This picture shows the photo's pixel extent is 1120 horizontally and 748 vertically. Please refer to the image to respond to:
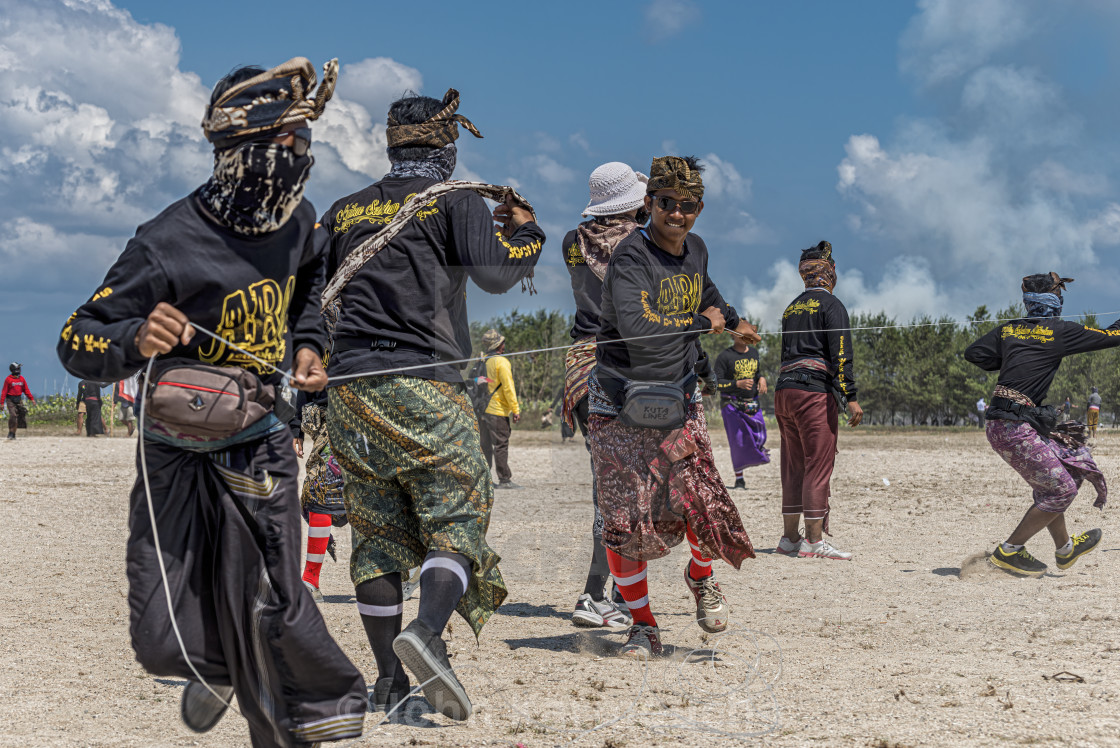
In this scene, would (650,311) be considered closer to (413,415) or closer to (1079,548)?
(413,415)

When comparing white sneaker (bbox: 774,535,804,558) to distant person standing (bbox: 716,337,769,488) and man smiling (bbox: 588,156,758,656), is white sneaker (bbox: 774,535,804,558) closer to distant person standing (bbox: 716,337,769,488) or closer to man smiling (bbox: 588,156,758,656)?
man smiling (bbox: 588,156,758,656)

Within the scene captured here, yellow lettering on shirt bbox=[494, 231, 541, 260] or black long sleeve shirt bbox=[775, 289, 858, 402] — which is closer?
yellow lettering on shirt bbox=[494, 231, 541, 260]

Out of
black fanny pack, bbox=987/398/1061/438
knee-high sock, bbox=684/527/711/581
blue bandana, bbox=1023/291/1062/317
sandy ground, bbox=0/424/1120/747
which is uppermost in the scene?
blue bandana, bbox=1023/291/1062/317

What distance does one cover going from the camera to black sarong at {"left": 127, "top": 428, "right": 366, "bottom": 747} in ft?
9.32

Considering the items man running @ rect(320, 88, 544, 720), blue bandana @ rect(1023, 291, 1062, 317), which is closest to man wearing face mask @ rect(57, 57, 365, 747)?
man running @ rect(320, 88, 544, 720)

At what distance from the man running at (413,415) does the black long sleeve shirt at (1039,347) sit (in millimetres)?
4638

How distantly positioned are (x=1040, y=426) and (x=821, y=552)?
1904 mm

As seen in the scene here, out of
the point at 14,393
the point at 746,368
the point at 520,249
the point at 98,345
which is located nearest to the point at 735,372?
the point at 746,368

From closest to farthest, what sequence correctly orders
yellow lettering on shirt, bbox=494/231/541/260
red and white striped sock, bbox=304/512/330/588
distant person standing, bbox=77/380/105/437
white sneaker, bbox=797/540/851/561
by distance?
yellow lettering on shirt, bbox=494/231/541/260 < red and white striped sock, bbox=304/512/330/588 < white sneaker, bbox=797/540/851/561 < distant person standing, bbox=77/380/105/437

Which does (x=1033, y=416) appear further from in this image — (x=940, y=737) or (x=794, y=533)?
(x=940, y=737)

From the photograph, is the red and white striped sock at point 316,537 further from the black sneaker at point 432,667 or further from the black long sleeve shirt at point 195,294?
the black long sleeve shirt at point 195,294

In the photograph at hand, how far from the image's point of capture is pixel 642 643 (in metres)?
4.89

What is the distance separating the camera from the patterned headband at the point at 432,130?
4.20 meters

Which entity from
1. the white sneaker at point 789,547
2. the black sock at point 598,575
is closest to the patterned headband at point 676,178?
the black sock at point 598,575
